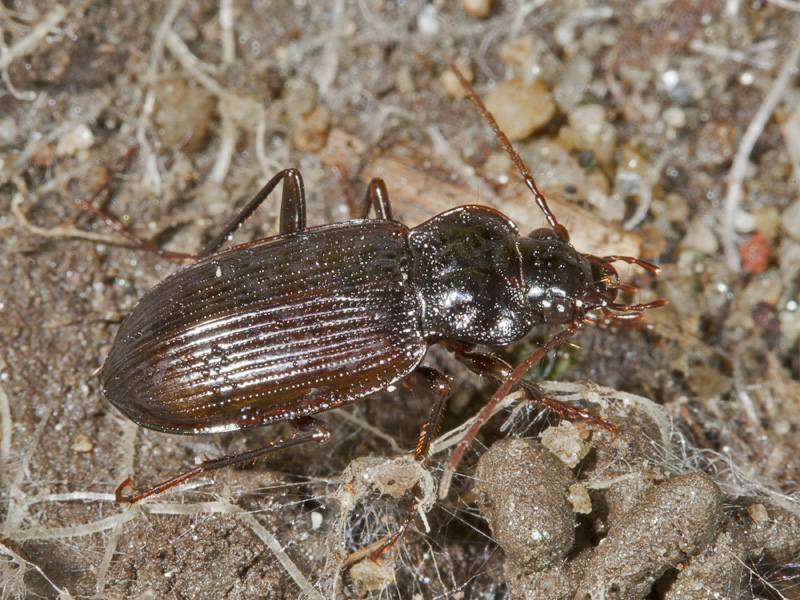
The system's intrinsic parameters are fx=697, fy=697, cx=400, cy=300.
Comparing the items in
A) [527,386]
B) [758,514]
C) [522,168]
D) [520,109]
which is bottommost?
[758,514]

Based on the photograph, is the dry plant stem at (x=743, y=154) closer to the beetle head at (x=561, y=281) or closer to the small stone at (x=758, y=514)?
the beetle head at (x=561, y=281)

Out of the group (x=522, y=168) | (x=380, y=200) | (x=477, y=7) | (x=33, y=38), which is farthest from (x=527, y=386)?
(x=33, y=38)

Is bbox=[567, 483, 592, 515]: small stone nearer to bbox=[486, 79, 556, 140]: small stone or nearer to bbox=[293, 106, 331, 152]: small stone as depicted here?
bbox=[486, 79, 556, 140]: small stone

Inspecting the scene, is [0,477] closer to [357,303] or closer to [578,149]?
[357,303]

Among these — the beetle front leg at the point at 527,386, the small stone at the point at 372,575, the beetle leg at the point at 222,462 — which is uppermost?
the beetle front leg at the point at 527,386

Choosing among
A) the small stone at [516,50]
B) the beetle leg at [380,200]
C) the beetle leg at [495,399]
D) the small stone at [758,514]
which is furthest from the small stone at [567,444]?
the small stone at [516,50]

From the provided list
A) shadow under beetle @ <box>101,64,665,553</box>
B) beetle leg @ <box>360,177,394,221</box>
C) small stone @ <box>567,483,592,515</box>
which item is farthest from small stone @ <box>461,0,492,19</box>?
small stone @ <box>567,483,592,515</box>

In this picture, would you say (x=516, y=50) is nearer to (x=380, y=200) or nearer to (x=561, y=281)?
(x=380, y=200)
